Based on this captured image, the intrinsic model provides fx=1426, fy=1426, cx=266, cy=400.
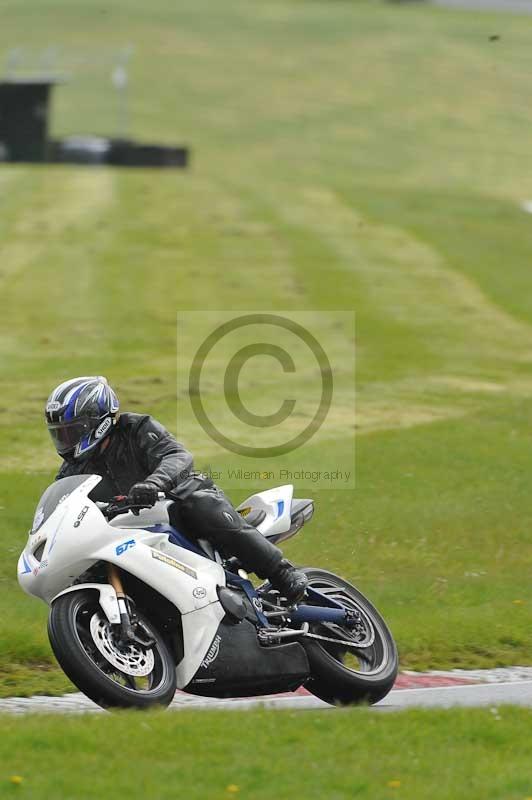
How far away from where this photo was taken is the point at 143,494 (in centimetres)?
764

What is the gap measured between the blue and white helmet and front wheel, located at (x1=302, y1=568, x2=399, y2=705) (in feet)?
5.57

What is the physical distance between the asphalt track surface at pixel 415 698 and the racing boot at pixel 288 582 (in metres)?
0.64

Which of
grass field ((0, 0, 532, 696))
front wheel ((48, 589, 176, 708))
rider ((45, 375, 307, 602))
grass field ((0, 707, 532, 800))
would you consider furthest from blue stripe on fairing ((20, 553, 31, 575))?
grass field ((0, 0, 532, 696))

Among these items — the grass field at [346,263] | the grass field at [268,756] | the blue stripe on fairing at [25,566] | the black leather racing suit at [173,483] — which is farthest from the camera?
the grass field at [346,263]

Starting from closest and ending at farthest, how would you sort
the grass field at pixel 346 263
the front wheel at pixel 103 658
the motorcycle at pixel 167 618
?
1. the front wheel at pixel 103 658
2. the motorcycle at pixel 167 618
3. the grass field at pixel 346 263

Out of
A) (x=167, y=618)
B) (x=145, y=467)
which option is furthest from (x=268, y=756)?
(x=145, y=467)

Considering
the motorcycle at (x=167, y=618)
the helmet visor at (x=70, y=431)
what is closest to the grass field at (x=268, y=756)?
the motorcycle at (x=167, y=618)

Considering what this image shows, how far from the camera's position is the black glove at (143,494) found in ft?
25.0

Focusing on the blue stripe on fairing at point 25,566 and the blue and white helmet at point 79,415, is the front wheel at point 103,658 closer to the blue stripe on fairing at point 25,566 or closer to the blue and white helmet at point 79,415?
the blue stripe on fairing at point 25,566

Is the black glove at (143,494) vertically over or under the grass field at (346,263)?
over

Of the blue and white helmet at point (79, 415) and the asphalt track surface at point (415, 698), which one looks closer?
the blue and white helmet at point (79, 415)

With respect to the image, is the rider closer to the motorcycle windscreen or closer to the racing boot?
the racing boot

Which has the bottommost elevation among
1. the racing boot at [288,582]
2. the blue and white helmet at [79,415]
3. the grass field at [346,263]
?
the grass field at [346,263]

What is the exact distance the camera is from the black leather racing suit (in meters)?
8.09
